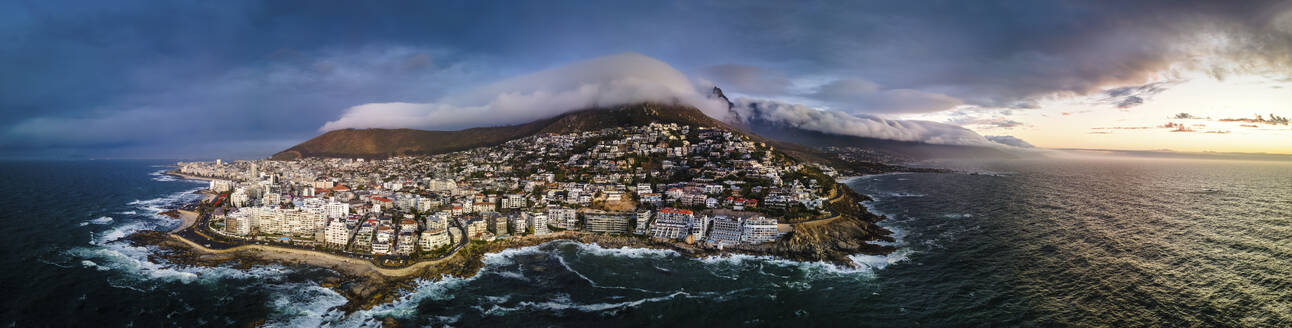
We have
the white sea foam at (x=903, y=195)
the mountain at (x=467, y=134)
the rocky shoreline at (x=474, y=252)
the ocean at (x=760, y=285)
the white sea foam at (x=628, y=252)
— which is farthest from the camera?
the mountain at (x=467, y=134)

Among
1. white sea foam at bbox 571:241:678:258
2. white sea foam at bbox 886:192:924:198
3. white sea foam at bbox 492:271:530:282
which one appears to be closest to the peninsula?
white sea foam at bbox 571:241:678:258

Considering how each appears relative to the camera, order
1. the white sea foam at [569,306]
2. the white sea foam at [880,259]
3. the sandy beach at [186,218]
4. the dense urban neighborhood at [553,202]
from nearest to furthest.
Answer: the white sea foam at [569,306] → the white sea foam at [880,259] → the dense urban neighborhood at [553,202] → the sandy beach at [186,218]

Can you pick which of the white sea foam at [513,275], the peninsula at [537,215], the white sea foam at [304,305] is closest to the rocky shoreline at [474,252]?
the peninsula at [537,215]

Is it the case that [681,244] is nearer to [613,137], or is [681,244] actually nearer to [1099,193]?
[613,137]

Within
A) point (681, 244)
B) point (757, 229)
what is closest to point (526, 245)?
point (681, 244)

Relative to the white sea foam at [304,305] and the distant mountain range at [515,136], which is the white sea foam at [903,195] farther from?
the white sea foam at [304,305]

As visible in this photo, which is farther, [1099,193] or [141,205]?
[1099,193]

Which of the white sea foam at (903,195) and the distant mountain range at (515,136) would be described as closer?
the white sea foam at (903,195)

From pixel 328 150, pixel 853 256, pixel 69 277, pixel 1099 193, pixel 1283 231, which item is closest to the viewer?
pixel 69 277
